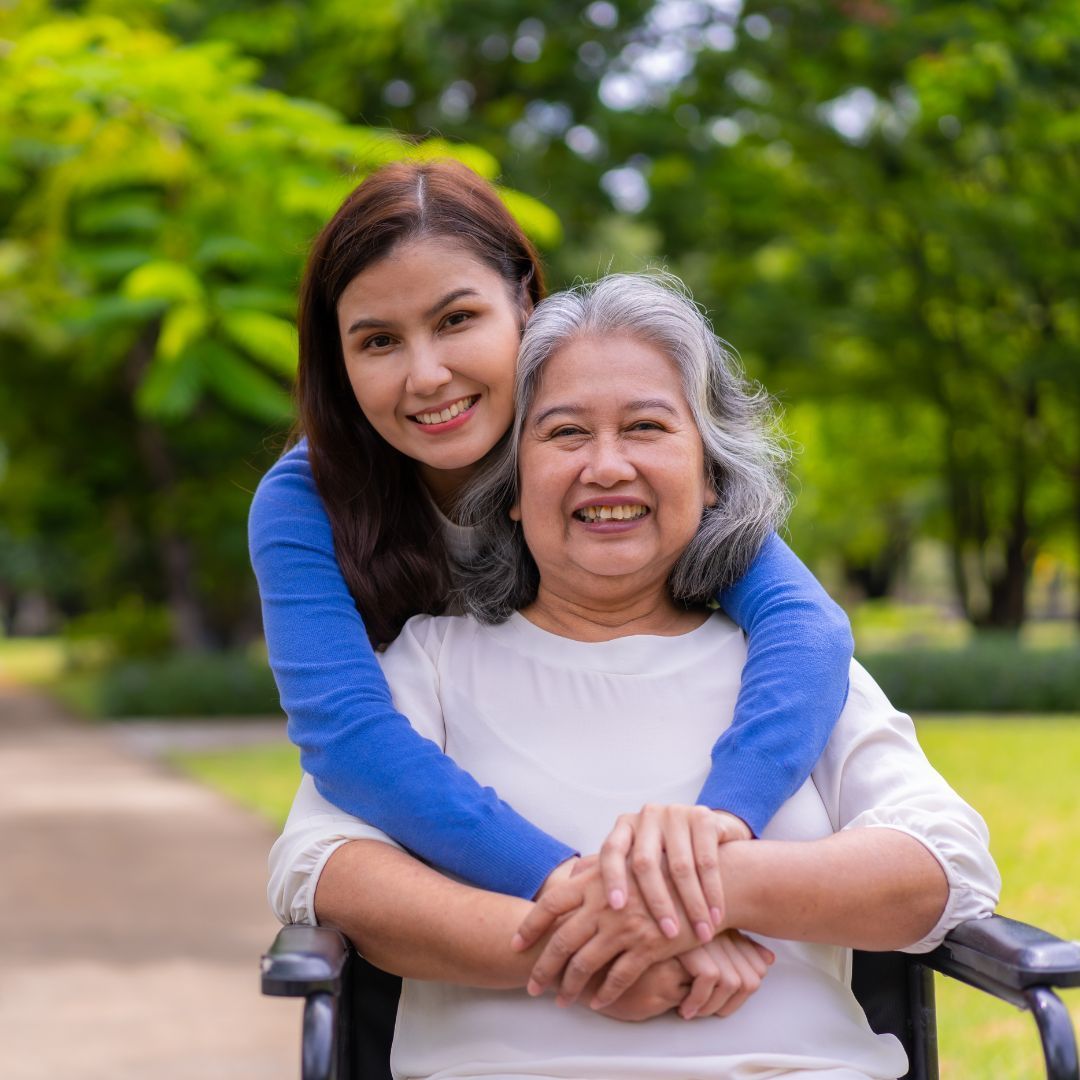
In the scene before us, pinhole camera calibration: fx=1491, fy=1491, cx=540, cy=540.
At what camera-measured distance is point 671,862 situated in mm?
1805

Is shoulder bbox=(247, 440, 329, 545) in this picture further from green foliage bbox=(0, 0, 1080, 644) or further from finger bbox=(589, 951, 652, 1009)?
green foliage bbox=(0, 0, 1080, 644)

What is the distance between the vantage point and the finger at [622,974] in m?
1.82

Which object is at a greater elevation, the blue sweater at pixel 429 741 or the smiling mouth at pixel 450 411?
the smiling mouth at pixel 450 411

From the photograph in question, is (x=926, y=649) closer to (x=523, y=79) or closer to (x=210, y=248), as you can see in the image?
(x=523, y=79)

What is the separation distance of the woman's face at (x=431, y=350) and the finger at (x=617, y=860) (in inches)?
26.7

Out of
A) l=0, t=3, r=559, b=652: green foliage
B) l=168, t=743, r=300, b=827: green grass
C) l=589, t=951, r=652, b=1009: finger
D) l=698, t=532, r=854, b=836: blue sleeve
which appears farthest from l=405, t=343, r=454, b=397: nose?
l=168, t=743, r=300, b=827: green grass

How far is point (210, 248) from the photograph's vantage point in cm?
378

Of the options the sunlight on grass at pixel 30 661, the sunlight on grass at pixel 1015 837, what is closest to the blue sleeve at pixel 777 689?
the sunlight on grass at pixel 1015 837

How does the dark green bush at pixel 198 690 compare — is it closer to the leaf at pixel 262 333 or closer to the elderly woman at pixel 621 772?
the leaf at pixel 262 333

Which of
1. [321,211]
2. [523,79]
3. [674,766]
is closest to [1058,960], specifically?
[674,766]

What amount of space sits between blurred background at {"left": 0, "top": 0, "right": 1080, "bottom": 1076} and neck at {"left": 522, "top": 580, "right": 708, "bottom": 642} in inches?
136

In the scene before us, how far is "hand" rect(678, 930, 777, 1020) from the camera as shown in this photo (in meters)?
1.86

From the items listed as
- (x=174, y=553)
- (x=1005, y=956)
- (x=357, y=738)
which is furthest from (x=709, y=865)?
(x=174, y=553)

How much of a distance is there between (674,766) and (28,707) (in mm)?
17341
